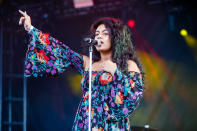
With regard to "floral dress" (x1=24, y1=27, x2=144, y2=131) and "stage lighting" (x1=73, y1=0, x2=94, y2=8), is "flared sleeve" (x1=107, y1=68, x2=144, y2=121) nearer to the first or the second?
"floral dress" (x1=24, y1=27, x2=144, y2=131)

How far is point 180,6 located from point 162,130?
232cm

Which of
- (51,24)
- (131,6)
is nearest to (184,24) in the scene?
(131,6)

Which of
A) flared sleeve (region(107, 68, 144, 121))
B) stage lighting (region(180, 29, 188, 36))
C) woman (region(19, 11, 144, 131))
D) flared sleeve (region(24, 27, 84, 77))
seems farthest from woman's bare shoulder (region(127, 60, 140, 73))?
stage lighting (region(180, 29, 188, 36))

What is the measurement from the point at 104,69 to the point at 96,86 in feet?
0.80

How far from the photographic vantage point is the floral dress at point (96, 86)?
1.61 metres

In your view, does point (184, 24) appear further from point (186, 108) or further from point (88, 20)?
point (88, 20)

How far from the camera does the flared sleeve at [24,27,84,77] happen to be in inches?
74.8

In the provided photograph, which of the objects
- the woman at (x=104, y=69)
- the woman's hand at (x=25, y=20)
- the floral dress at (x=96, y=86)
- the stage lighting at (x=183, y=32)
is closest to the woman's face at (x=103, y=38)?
the woman at (x=104, y=69)

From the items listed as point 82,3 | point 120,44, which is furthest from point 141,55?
point 120,44

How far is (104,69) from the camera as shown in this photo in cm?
161

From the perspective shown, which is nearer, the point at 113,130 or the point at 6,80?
the point at 113,130

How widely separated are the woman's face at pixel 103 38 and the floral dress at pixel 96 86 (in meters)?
0.17

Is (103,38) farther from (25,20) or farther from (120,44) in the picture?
Result: (25,20)

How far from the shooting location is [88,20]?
217 inches
